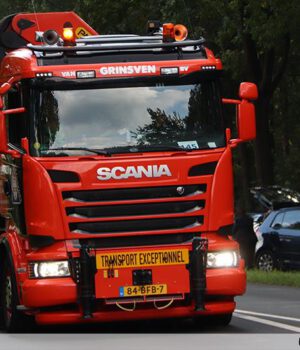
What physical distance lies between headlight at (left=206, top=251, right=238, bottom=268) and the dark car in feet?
45.6

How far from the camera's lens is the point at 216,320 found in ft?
49.0

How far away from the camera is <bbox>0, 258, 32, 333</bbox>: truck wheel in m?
14.1

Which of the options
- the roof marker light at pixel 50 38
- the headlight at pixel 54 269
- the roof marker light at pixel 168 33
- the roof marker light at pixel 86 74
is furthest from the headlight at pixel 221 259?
the roof marker light at pixel 50 38

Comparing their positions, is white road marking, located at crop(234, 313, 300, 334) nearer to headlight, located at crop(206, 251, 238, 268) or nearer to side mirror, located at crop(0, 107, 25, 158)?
headlight, located at crop(206, 251, 238, 268)

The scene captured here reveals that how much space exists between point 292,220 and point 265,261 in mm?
1335

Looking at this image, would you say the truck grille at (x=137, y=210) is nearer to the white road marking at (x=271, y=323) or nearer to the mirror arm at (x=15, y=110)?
the mirror arm at (x=15, y=110)

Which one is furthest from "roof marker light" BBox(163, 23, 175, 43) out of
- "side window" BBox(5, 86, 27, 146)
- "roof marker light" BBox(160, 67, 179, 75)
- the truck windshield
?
"side window" BBox(5, 86, 27, 146)

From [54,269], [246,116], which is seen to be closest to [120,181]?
[54,269]

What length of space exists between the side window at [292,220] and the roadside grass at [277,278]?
1.26 metres

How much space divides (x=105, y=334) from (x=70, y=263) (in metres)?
1.01

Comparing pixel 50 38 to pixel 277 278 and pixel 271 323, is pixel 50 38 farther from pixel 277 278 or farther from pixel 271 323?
pixel 277 278

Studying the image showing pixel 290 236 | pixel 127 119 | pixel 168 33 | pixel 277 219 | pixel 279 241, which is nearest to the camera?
pixel 127 119

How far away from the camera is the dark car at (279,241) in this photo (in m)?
27.8

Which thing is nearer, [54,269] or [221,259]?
[54,269]
